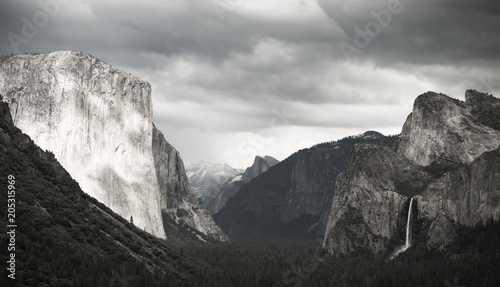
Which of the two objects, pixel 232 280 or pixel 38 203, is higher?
pixel 38 203

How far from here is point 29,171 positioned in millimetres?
183375

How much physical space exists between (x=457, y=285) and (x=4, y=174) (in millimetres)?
131958

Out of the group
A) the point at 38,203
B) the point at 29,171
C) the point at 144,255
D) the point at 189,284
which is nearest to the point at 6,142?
the point at 29,171

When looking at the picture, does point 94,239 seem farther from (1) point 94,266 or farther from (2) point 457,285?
(2) point 457,285

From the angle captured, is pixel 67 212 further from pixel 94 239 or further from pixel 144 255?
pixel 144 255

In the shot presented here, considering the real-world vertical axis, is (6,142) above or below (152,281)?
above

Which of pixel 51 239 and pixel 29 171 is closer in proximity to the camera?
pixel 51 239

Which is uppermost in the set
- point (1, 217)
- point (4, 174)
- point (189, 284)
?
point (4, 174)

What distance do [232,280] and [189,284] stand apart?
2455cm

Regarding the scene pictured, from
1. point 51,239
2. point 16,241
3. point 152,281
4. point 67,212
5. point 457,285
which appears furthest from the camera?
point 457,285

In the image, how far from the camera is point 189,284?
174 metres

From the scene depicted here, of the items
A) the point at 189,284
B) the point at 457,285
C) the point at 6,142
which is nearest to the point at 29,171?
the point at 6,142

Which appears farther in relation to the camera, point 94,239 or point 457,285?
point 457,285

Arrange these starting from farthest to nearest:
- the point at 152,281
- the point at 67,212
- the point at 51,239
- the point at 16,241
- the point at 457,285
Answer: the point at 457,285
the point at 67,212
the point at 152,281
the point at 51,239
the point at 16,241
